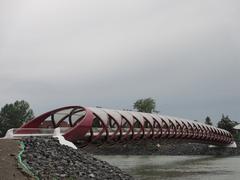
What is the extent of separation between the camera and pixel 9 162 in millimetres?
17703

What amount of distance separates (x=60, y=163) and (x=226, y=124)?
114134 millimetres

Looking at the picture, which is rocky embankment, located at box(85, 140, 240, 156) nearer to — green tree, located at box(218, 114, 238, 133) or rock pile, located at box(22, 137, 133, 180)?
green tree, located at box(218, 114, 238, 133)

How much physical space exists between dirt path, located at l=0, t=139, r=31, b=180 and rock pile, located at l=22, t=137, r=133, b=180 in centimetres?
56

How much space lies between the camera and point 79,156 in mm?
23359

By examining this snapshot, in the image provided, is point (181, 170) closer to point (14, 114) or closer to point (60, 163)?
point (60, 163)

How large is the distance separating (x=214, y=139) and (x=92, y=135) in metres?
53.0

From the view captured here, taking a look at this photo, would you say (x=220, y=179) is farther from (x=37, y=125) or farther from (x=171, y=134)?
(x=171, y=134)

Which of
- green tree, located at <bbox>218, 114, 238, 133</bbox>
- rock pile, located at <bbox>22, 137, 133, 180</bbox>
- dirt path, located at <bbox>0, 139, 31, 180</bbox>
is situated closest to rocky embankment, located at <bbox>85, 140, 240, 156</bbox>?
green tree, located at <bbox>218, 114, 238, 133</bbox>

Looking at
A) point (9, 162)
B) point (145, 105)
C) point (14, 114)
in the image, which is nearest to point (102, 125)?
point (9, 162)

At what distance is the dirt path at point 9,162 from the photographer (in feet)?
51.4

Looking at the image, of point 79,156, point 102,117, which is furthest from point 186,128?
point 79,156

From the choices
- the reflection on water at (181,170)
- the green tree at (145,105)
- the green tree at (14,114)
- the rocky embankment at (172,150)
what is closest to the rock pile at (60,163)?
the reflection on water at (181,170)

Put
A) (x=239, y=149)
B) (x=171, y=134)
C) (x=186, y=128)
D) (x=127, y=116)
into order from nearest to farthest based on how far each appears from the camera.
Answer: (x=127, y=116) < (x=171, y=134) < (x=186, y=128) < (x=239, y=149)

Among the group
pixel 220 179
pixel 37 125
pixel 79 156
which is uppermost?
pixel 37 125
